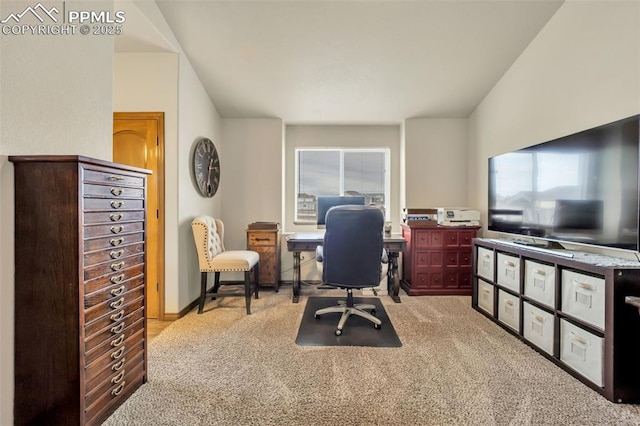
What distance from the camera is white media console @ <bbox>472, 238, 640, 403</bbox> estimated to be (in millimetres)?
1671

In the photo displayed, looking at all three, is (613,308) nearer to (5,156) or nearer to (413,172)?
(413,172)

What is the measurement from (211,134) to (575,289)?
4063 millimetres

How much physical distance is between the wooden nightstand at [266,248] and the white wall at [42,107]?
2124 mm

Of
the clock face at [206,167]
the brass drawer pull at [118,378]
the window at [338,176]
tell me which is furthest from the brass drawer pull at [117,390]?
the window at [338,176]

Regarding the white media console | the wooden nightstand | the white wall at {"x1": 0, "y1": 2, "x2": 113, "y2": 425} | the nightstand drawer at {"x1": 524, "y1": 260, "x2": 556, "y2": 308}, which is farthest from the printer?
the white wall at {"x1": 0, "y1": 2, "x2": 113, "y2": 425}

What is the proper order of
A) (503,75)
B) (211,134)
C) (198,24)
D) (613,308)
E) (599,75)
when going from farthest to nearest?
(211,134) < (503,75) < (198,24) < (599,75) < (613,308)

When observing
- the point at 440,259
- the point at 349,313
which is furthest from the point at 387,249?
the point at 349,313

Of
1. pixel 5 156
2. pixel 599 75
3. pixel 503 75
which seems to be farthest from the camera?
pixel 503 75

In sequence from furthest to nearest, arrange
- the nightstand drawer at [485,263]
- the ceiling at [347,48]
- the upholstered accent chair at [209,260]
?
the upholstered accent chair at [209,260]
the nightstand drawer at [485,263]
the ceiling at [347,48]

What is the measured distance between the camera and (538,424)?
1.50 metres

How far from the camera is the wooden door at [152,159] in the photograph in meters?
2.94

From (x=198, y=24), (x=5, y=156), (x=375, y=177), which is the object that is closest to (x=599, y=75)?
(x=375, y=177)

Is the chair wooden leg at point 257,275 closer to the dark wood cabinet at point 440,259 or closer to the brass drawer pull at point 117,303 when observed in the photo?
the dark wood cabinet at point 440,259

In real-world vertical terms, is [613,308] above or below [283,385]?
above
